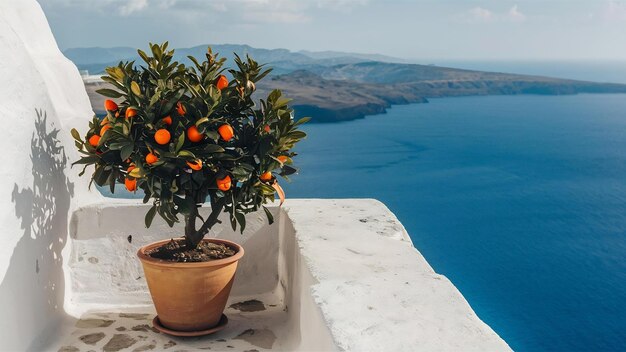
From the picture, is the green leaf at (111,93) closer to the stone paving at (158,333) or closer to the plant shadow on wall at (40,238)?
the plant shadow on wall at (40,238)

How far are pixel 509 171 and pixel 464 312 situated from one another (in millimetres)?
39801

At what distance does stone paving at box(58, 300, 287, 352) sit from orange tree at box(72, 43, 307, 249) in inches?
20.5

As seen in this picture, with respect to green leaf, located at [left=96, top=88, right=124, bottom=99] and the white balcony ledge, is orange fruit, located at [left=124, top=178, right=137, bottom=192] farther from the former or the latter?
the white balcony ledge

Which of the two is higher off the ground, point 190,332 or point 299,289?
point 299,289

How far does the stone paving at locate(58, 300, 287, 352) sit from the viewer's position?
2.52 meters

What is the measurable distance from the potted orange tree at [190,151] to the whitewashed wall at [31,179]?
0.79 feet

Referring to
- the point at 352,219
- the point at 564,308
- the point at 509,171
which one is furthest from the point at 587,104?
the point at 352,219

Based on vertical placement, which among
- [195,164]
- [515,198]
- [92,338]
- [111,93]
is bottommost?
[515,198]

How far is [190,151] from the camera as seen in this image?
7.57 ft


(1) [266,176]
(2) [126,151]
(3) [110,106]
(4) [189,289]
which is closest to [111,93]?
(3) [110,106]

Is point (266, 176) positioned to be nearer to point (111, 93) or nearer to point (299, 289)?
point (299, 289)

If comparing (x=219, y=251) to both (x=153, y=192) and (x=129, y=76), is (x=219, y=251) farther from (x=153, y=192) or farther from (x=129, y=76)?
(x=129, y=76)

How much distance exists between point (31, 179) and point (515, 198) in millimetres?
33452

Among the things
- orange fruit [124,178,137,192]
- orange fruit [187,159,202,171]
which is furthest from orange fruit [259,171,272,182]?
orange fruit [124,178,137,192]
